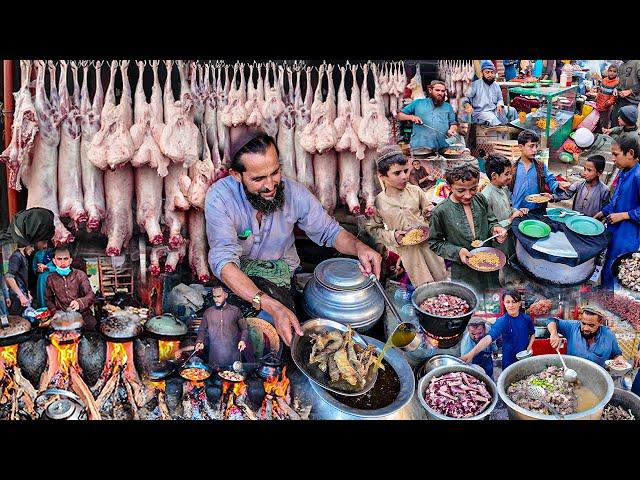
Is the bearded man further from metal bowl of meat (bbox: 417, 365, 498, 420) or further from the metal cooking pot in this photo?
metal bowl of meat (bbox: 417, 365, 498, 420)

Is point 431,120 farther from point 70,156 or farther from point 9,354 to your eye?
point 9,354

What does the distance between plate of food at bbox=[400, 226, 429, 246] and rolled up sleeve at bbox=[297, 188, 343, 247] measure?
0.39 metres

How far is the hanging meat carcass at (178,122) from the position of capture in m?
6.29

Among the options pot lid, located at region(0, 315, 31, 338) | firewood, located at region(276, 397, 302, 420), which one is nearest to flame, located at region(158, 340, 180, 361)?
firewood, located at region(276, 397, 302, 420)

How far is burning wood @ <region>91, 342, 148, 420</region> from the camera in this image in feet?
21.4

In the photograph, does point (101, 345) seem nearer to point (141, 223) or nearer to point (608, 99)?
point (141, 223)

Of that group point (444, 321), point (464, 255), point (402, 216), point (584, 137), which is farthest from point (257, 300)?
point (584, 137)

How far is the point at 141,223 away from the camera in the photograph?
6395 millimetres

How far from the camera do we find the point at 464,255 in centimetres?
641

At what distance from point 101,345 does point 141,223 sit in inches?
30.4

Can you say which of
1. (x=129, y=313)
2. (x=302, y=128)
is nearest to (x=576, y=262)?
(x=302, y=128)

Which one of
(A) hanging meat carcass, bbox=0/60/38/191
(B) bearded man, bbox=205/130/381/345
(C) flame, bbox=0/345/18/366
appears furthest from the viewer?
(C) flame, bbox=0/345/18/366

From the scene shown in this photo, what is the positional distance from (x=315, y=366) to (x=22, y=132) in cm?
216

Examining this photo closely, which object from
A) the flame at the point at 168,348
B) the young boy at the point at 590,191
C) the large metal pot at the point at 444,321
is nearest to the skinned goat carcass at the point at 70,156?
the flame at the point at 168,348
